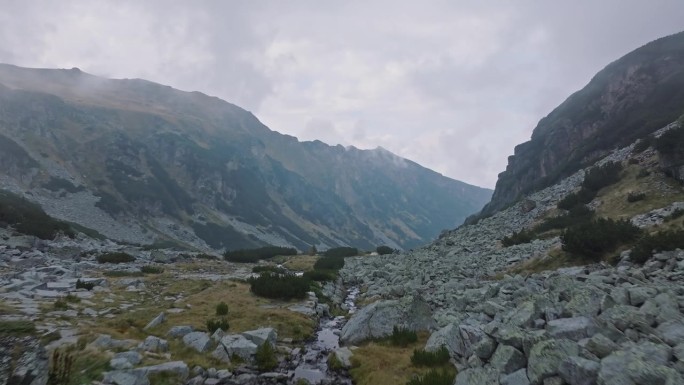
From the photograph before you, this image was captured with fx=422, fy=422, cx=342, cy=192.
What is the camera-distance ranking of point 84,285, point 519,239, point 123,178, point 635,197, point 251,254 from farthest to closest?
1. point 123,178
2. point 251,254
3. point 519,239
4. point 635,197
5. point 84,285

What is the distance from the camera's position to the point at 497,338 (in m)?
12.3

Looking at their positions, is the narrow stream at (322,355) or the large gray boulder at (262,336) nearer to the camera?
the narrow stream at (322,355)

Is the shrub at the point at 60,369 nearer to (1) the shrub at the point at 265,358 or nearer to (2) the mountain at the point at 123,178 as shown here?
(1) the shrub at the point at 265,358

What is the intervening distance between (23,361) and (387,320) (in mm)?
13942

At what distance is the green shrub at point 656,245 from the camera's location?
2197 cm

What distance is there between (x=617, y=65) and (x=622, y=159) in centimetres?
5864

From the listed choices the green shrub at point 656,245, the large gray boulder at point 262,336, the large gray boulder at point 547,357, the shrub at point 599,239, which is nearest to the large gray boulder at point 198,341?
the large gray boulder at point 262,336

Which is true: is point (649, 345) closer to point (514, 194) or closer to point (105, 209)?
Result: point (514, 194)

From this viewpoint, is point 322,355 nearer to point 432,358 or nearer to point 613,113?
point 432,358

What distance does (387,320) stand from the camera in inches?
782

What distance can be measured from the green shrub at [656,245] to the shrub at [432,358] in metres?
14.9

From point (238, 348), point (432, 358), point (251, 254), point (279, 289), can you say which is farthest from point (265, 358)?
point (251, 254)

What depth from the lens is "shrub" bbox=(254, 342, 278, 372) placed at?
51.0 ft

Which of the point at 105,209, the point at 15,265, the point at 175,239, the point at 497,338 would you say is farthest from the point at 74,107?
the point at 497,338
